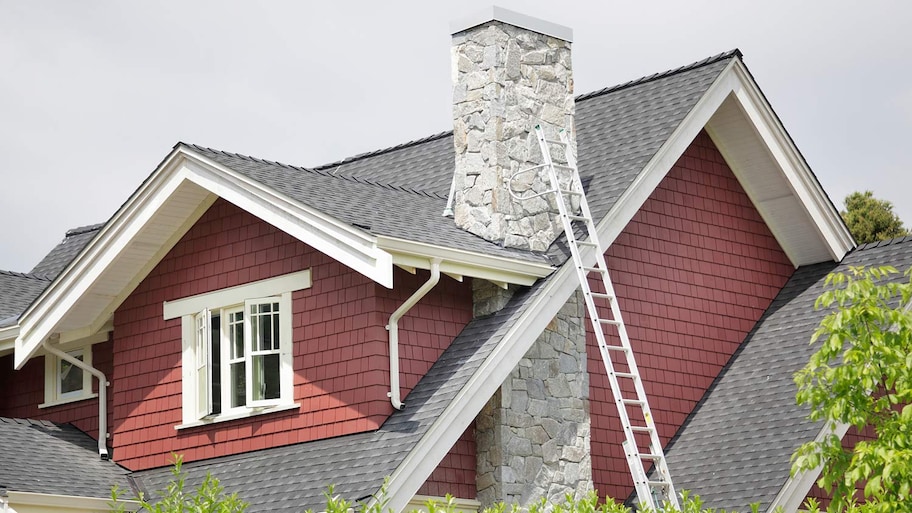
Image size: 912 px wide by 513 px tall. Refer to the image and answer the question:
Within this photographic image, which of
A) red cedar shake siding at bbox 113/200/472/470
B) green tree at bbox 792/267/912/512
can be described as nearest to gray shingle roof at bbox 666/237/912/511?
green tree at bbox 792/267/912/512

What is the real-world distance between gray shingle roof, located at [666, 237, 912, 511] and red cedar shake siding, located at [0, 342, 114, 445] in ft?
22.6

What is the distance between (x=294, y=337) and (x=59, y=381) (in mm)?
4454

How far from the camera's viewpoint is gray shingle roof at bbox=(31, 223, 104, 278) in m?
21.0

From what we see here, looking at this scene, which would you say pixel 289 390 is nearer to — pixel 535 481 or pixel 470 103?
pixel 535 481

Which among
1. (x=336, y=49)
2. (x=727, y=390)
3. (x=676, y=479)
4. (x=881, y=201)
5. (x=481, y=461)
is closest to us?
(x=481, y=461)

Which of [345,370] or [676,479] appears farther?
[676,479]

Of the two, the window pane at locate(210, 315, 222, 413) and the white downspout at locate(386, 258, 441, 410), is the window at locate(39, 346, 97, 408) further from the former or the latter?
the white downspout at locate(386, 258, 441, 410)

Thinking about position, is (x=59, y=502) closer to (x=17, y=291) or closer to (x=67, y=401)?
(x=67, y=401)

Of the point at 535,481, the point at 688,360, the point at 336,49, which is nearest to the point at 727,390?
the point at 688,360

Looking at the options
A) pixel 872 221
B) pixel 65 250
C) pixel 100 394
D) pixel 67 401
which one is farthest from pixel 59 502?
pixel 872 221

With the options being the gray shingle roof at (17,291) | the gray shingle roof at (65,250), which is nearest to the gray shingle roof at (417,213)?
the gray shingle roof at (17,291)

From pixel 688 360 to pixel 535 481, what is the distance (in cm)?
355

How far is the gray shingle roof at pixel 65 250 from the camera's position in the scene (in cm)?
2105

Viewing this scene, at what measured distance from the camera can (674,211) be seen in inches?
682
